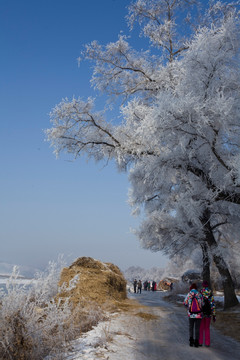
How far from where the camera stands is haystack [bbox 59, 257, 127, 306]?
34.1ft

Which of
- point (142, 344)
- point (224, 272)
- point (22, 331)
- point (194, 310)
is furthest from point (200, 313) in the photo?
point (224, 272)

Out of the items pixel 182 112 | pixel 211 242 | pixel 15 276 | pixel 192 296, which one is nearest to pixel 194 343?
pixel 192 296

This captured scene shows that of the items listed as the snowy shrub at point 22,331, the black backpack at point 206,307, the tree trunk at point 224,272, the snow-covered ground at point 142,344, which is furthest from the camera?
A: the tree trunk at point 224,272

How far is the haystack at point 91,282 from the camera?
34.1 feet

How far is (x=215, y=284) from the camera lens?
92.5ft

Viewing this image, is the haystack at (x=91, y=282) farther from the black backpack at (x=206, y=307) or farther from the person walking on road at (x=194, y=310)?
the black backpack at (x=206, y=307)

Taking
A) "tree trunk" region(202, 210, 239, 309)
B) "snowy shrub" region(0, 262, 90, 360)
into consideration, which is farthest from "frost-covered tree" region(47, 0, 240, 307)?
"snowy shrub" region(0, 262, 90, 360)

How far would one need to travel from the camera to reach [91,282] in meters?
11.5

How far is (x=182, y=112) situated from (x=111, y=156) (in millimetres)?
5305

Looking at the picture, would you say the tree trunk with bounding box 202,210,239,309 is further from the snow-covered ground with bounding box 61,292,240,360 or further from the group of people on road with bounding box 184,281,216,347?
the group of people on road with bounding box 184,281,216,347

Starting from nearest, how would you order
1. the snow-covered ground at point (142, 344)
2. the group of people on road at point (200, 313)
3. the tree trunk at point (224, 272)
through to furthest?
the snow-covered ground at point (142, 344), the group of people on road at point (200, 313), the tree trunk at point (224, 272)

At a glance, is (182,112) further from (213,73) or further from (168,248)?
(168,248)

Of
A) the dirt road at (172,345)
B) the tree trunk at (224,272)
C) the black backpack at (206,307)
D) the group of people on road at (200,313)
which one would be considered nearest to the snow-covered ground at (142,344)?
the dirt road at (172,345)

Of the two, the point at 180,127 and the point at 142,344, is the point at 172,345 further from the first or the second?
the point at 180,127
